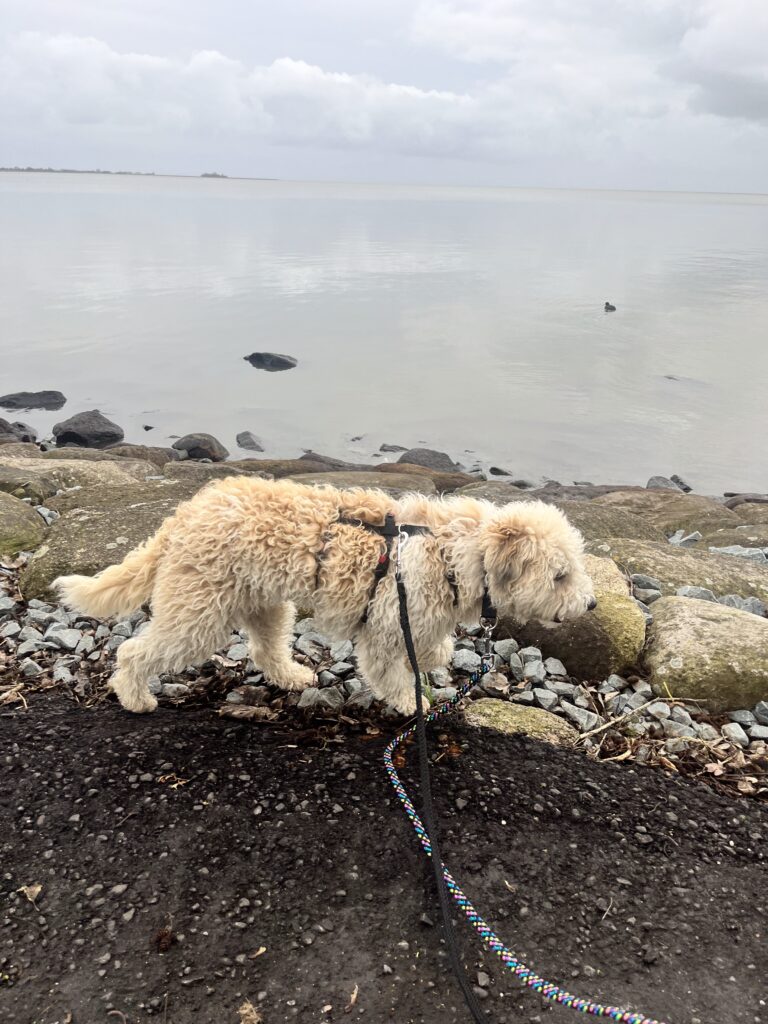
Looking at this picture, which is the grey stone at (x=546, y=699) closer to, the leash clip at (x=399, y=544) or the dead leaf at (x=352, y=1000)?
the leash clip at (x=399, y=544)

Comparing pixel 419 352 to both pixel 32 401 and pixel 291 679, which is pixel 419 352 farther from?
pixel 291 679

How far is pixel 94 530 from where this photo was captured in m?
6.40

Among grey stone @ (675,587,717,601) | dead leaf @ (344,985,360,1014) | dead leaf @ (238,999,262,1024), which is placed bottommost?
dead leaf @ (238,999,262,1024)

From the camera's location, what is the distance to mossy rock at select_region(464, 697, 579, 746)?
14.2ft

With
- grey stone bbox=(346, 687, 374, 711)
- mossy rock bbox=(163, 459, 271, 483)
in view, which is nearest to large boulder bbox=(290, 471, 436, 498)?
mossy rock bbox=(163, 459, 271, 483)

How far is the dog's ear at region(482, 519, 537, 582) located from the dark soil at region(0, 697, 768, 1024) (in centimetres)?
117

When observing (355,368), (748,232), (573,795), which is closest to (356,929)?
(573,795)

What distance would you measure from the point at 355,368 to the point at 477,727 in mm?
20462

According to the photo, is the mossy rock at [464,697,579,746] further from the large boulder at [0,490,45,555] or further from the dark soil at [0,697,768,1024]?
the large boulder at [0,490,45,555]

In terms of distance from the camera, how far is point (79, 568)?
228 inches

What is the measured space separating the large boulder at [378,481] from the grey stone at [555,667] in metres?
4.90

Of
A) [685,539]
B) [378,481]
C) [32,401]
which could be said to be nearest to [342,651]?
[378,481]

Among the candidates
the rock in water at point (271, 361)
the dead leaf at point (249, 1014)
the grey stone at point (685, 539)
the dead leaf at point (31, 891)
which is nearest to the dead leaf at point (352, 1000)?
the dead leaf at point (249, 1014)

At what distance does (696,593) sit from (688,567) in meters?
0.52
